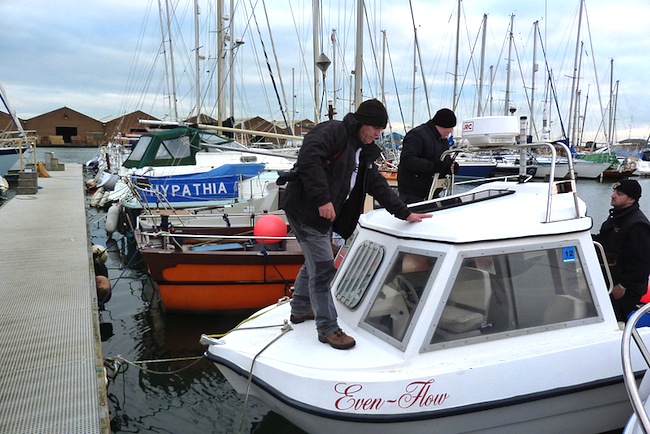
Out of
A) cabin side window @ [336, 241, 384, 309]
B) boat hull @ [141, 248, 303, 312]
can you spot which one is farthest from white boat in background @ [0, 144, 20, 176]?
cabin side window @ [336, 241, 384, 309]

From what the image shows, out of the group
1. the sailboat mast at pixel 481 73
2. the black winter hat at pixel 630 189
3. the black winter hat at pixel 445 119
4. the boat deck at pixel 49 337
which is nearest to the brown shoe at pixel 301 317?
the boat deck at pixel 49 337

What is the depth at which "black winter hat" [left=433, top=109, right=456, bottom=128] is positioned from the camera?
5094 mm

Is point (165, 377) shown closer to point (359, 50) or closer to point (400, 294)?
point (400, 294)

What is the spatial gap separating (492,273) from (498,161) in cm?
3588

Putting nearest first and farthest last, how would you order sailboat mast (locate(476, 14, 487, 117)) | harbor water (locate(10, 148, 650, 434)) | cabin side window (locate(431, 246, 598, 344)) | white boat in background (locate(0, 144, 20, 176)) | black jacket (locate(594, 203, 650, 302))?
1. cabin side window (locate(431, 246, 598, 344))
2. black jacket (locate(594, 203, 650, 302))
3. harbor water (locate(10, 148, 650, 434))
4. white boat in background (locate(0, 144, 20, 176))
5. sailboat mast (locate(476, 14, 487, 117))

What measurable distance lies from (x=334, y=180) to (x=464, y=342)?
1383 millimetres

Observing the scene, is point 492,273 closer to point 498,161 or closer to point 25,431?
point 25,431

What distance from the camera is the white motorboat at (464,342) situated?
9.82 feet

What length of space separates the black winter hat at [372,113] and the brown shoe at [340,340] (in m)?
1.46

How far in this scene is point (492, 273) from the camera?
3.33 metres

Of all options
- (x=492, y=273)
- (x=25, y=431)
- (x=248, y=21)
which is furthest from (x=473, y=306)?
(x=248, y=21)

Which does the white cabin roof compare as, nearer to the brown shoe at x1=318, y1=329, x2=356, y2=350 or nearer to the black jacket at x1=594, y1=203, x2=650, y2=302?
the black jacket at x1=594, y1=203, x2=650, y2=302

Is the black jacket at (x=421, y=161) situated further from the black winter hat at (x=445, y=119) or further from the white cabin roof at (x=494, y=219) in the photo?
the white cabin roof at (x=494, y=219)

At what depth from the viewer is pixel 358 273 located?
3.84m
